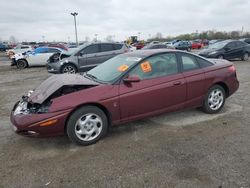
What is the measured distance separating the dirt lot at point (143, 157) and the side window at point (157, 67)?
3.34 ft

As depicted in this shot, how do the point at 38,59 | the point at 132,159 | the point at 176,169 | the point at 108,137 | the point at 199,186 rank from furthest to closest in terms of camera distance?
the point at 38,59
the point at 108,137
the point at 132,159
the point at 176,169
the point at 199,186

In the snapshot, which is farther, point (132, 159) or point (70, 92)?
point (70, 92)

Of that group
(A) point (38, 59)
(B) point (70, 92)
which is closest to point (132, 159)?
(B) point (70, 92)

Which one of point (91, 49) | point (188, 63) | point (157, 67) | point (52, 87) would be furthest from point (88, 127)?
point (91, 49)

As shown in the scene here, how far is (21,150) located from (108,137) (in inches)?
56.0

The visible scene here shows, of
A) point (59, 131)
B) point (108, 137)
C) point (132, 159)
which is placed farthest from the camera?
point (108, 137)

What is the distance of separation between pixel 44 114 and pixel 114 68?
1.58 m

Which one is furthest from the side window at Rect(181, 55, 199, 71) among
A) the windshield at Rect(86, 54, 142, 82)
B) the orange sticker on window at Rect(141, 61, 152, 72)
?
the windshield at Rect(86, 54, 142, 82)

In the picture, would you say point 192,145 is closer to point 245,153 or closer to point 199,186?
point 245,153

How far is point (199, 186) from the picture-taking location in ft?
8.89

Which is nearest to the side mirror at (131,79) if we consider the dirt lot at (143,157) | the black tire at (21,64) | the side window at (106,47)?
the dirt lot at (143,157)

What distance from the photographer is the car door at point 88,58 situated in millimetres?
10922

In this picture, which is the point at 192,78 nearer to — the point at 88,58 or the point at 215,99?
the point at 215,99

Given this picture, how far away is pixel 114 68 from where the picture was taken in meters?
4.39
